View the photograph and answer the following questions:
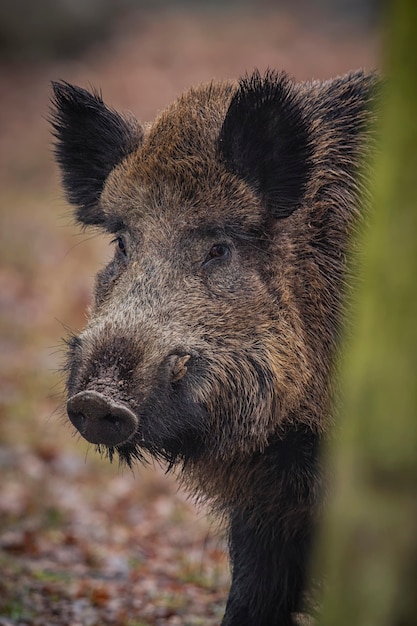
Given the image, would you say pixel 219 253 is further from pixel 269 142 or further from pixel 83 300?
pixel 83 300

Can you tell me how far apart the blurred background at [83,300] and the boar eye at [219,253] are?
3.01 ft

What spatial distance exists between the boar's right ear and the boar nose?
144cm

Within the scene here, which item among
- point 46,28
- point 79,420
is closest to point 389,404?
point 79,420

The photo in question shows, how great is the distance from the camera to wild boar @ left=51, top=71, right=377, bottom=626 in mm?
4051

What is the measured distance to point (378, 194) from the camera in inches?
96.5

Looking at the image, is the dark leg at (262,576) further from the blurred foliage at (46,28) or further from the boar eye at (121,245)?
the blurred foliage at (46,28)

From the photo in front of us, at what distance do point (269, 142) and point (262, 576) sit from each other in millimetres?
2054

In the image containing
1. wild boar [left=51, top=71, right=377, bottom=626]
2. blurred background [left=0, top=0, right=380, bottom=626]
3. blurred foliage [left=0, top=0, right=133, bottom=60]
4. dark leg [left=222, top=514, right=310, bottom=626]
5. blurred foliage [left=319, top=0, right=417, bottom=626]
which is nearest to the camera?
blurred foliage [left=319, top=0, right=417, bottom=626]

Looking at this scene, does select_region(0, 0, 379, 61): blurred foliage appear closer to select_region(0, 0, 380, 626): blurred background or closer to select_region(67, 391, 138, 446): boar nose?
select_region(0, 0, 380, 626): blurred background

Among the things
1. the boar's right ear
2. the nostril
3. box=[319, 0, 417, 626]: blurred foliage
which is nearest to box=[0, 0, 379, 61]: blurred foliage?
the boar's right ear

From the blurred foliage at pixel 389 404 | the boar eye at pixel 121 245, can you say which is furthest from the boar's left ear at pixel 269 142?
the blurred foliage at pixel 389 404

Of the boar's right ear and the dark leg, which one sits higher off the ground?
the boar's right ear

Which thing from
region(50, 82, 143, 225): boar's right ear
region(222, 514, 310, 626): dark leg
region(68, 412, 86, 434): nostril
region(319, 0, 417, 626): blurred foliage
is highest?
region(50, 82, 143, 225): boar's right ear

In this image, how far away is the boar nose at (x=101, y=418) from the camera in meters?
3.61
